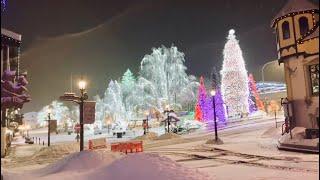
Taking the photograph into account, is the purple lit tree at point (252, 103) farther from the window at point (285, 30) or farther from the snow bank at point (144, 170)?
the snow bank at point (144, 170)

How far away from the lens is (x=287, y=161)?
59.8 ft

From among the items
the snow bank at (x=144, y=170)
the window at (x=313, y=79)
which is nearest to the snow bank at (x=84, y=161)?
the snow bank at (x=144, y=170)

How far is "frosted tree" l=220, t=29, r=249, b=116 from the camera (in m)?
64.8

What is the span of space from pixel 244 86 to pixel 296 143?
138 feet

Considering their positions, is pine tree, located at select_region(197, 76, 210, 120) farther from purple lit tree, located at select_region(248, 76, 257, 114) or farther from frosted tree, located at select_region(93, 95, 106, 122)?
frosted tree, located at select_region(93, 95, 106, 122)

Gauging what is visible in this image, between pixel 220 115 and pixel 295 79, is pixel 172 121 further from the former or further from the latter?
pixel 295 79

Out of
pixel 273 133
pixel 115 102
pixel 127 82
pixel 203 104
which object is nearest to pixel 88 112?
pixel 273 133

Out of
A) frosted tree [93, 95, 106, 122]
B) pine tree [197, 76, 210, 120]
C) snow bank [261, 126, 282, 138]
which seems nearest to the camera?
snow bank [261, 126, 282, 138]

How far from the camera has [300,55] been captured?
94.4 ft

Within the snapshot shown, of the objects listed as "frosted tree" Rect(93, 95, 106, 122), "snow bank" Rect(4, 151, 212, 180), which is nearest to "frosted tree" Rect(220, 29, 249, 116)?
"frosted tree" Rect(93, 95, 106, 122)

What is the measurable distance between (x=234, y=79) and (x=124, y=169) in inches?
2133

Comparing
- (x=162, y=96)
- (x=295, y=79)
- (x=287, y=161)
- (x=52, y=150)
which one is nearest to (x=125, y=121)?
(x=162, y=96)

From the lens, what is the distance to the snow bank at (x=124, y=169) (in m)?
12.2

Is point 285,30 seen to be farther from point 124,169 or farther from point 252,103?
point 252,103
